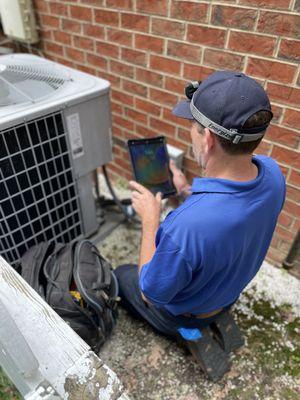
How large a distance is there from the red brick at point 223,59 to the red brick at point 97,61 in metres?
0.90

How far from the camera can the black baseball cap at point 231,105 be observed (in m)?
0.95

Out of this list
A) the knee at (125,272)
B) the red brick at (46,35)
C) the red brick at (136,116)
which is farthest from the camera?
the red brick at (46,35)

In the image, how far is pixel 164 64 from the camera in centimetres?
202

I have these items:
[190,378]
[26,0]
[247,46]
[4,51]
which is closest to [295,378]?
[190,378]

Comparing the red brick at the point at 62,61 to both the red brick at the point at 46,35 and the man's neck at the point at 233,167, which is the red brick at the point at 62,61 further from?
the man's neck at the point at 233,167

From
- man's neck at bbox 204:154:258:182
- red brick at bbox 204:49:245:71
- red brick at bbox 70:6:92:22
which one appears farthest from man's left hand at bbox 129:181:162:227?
red brick at bbox 70:6:92:22

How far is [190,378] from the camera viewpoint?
1.60 meters

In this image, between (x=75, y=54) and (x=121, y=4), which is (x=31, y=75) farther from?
(x=75, y=54)

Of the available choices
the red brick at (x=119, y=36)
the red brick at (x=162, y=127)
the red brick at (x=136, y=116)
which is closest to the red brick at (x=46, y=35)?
the red brick at (x=119, y=36)

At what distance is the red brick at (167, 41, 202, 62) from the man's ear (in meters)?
1.01

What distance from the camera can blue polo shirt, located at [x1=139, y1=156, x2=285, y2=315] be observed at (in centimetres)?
100

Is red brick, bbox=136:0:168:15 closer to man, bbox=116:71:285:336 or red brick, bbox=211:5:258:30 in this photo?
red brick, bbox=211:5:258:30

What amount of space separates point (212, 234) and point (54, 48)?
241 centimetres

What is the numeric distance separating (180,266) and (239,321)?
39.5 inches
